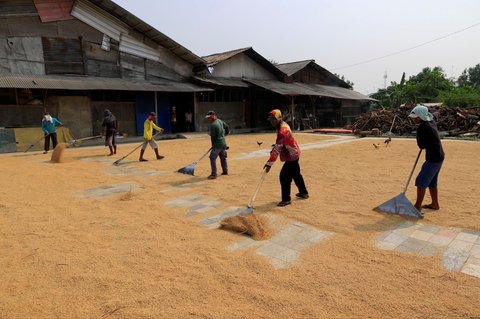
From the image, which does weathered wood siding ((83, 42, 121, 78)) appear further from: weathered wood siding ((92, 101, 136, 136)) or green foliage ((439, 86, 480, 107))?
Result: green foliage ((439, 86, 480, 107))

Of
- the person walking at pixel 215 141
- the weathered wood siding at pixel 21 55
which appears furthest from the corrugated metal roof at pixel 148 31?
the person walking at pixel 215 141

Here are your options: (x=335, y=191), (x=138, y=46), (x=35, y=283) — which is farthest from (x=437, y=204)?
(x=138, y=46)

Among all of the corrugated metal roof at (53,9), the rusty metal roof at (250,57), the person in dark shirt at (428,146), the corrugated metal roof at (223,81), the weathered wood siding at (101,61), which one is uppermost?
the corrugated metal roof at (53,9)

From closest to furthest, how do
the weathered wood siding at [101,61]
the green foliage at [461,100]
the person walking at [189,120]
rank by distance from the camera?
the weathered wood siding at [101,61], the person walking at [189,120], the green foliage at [461,100]

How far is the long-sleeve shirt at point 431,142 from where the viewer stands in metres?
4.55

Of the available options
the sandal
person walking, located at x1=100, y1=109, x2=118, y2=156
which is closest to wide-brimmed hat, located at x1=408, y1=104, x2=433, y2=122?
the sandal

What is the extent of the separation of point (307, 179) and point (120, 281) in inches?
195

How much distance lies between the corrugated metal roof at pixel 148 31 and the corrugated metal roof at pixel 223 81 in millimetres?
995

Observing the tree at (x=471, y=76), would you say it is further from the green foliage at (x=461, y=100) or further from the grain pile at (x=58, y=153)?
the grain pile at (x=58, y=153)

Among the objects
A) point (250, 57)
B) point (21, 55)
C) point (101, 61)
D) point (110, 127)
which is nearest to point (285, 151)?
point (110, 127)

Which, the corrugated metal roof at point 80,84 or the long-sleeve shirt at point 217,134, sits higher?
the corrugated metal roof at point 80,84

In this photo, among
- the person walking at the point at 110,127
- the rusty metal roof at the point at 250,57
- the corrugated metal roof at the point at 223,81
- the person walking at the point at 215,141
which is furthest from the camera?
the rusty metal roof at the point at 250,57

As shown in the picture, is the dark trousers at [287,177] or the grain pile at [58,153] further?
the grain pile at [58,153]

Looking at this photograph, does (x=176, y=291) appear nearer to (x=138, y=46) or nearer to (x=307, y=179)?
(x=307, y=179)
